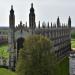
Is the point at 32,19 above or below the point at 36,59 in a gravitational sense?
above

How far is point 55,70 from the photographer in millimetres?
52625

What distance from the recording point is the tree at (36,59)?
169 feet

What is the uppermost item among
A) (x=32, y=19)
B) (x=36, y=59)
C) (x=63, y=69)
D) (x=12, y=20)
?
(x=32, y=19)

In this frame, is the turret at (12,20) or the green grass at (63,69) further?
the turret at (12,20)

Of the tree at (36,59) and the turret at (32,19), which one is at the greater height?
the turret at (32,19)

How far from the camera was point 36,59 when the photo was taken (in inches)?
2080

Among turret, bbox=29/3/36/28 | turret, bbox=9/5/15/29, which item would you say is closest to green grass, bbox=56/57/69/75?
turret, bbox=29/3/36/28

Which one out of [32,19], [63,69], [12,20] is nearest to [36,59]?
[63,69]

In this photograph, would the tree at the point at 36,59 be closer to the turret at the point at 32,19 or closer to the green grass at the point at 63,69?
the green grass at the point at 63,69

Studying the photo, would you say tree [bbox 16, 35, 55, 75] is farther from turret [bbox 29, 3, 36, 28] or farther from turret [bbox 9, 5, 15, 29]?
turret [bbox 9, 5, 15, 29]

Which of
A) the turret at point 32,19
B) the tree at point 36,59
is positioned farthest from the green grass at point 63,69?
the turret at point 32,19

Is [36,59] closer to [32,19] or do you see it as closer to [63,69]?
[63,69]

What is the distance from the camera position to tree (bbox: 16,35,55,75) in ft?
169

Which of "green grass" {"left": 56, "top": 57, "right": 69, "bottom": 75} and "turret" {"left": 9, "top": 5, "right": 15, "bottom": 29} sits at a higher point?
"turret" {"left": 9, "top": 5, "right": 15, "bottom": 29}
